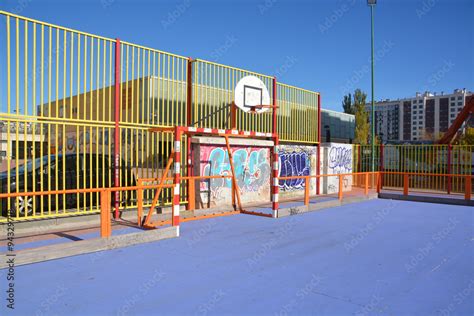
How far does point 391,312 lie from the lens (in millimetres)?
4414

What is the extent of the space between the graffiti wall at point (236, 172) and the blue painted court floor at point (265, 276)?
116 inches

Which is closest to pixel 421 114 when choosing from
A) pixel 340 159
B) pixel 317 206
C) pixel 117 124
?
pixel 340 159

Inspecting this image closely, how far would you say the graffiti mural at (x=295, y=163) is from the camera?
1561 cm

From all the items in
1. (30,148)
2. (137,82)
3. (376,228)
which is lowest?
(376,228)

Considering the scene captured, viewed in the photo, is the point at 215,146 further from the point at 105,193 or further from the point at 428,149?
the point at 428,149

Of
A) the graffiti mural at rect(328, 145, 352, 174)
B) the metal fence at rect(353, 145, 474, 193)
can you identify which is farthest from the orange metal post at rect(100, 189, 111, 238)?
the metal fence at rect(353, 145, 474, 193)

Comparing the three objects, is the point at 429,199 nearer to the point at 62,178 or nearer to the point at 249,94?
the point at 249,94

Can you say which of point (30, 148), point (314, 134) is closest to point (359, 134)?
point (314, 134)

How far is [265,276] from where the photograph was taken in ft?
18.6

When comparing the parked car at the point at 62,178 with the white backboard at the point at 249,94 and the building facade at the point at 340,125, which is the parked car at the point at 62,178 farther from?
the building facade at the point at 340,125

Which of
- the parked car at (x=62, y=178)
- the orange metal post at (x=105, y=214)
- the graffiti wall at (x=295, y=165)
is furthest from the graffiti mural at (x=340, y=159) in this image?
the orange metal post at (x=105, y=214)

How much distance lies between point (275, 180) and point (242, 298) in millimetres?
6315

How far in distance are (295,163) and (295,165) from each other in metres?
0.09

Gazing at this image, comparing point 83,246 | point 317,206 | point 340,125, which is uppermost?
point 340,125
